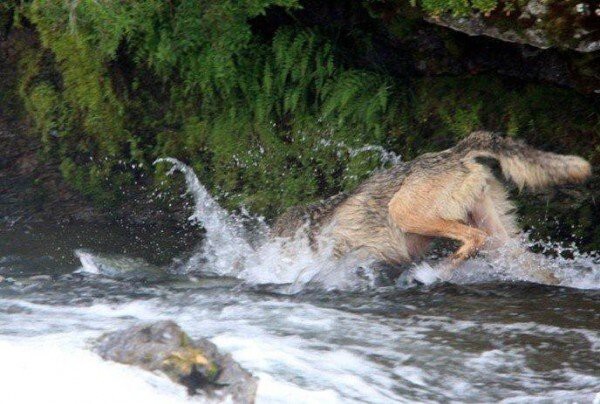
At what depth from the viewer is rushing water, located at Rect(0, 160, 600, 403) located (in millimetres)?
5199

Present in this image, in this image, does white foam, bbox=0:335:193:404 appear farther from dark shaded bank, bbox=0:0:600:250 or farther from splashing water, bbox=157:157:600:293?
dark shaded bank, bbox=0:0:600:250

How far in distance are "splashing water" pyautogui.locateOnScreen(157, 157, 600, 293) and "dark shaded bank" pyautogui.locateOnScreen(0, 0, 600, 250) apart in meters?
1.08

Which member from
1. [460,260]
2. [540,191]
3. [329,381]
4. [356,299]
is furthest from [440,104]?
[329,381]

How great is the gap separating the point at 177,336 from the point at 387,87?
19.1ft

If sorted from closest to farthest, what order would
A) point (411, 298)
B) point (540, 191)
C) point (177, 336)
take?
point (177, 336) < point (411, 298) < point (540, 191)

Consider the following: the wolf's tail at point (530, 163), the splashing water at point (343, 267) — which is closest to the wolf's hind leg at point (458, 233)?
the splashing water at point (343, 267)

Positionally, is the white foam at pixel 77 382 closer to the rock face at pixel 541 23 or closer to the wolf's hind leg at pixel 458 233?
the wolf's hind leg at pixel 458 233

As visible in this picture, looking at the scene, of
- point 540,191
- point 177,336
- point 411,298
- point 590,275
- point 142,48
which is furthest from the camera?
point 142,48

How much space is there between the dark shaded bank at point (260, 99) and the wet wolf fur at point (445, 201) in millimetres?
1023

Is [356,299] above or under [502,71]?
under

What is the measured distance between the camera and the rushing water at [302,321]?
5.20 meters

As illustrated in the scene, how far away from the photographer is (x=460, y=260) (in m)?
8.09

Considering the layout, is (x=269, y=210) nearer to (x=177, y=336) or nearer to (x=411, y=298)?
(x=411, y=298)

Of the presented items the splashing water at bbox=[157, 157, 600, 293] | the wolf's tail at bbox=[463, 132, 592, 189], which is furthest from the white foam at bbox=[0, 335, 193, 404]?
the wolf's tail at bbox=[463, 132, 592, 189]
